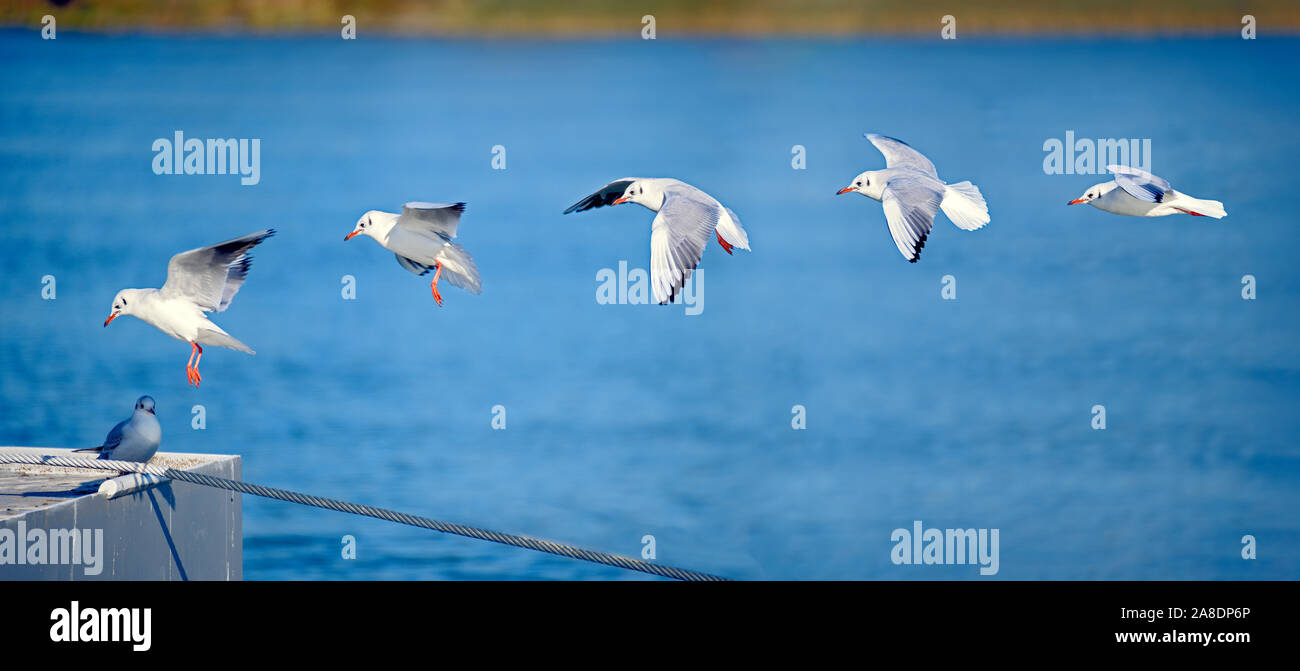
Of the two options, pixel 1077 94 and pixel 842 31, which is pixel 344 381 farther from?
pixel 842 31

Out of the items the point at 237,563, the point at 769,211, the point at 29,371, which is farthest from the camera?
the point at 769,211

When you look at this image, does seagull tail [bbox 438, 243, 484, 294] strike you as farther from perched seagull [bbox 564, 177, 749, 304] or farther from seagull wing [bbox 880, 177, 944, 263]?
seagull wing [bbox 880, 177, 944, 263]

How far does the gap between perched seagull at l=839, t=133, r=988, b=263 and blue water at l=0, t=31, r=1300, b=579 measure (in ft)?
31.7

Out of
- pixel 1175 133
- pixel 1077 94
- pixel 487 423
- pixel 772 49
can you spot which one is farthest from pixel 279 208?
pixel 772 49

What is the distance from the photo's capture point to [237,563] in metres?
9.66

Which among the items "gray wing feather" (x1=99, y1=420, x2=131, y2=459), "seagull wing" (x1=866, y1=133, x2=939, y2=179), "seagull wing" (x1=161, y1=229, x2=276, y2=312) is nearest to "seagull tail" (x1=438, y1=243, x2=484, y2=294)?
"seagull wing" (x1=161, y1=229, x2=276, y2=312)

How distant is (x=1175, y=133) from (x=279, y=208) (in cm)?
3144

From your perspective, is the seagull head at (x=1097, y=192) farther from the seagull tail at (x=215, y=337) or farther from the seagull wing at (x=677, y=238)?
the seagull tail at (x=215, y=337)

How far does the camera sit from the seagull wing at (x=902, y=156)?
9.10 metres

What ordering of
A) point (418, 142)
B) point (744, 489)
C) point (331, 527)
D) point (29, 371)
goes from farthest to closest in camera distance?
point (418, 142)
point (29, 371)
point (744, 489)
point (331, 527)

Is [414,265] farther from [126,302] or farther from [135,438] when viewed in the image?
[135,438]

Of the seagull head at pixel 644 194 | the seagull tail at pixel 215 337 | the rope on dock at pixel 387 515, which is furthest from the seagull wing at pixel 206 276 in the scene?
the seagull head at pixel 644 194

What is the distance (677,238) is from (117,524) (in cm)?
340

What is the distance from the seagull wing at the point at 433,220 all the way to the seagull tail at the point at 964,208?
2488 millimetres
